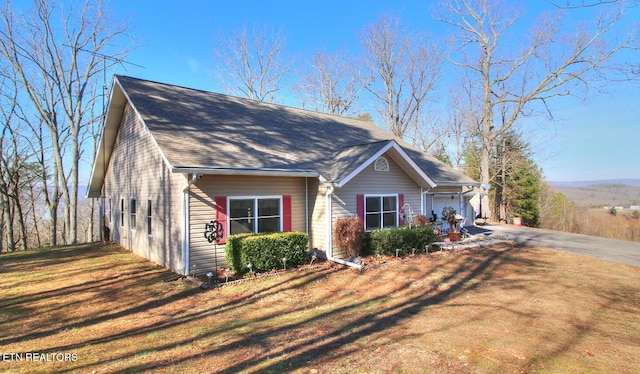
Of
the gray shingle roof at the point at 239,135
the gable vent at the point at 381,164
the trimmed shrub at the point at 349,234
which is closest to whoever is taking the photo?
the gray shingle roof at the point at 239,135

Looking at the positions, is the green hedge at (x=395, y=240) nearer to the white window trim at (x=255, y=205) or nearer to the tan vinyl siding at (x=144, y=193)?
the white window trim at (x=255, y=205)

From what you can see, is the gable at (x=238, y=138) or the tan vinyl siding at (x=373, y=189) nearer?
the gable at (x=238, y=138)

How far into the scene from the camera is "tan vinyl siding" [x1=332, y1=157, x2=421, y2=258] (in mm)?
10578

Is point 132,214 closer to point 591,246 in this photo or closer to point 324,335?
point 324,335

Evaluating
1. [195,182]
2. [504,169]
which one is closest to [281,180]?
[195,182]

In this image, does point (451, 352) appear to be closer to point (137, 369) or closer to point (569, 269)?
point (137, 369)

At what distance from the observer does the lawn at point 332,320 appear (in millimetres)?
4285

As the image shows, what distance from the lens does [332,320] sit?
576cm

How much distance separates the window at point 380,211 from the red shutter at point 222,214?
4.66 meters

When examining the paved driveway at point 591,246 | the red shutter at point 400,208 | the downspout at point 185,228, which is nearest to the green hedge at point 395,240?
the red shutter at point 400,208

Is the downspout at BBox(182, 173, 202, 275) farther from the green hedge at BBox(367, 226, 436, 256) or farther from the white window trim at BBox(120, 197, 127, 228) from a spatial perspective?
the white window trim at BBox(120, 197, 127, 228)

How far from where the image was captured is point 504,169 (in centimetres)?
2759

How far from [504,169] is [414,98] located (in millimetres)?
9776

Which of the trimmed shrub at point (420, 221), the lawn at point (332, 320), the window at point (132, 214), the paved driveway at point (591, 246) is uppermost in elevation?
the window at point (132, 214)
